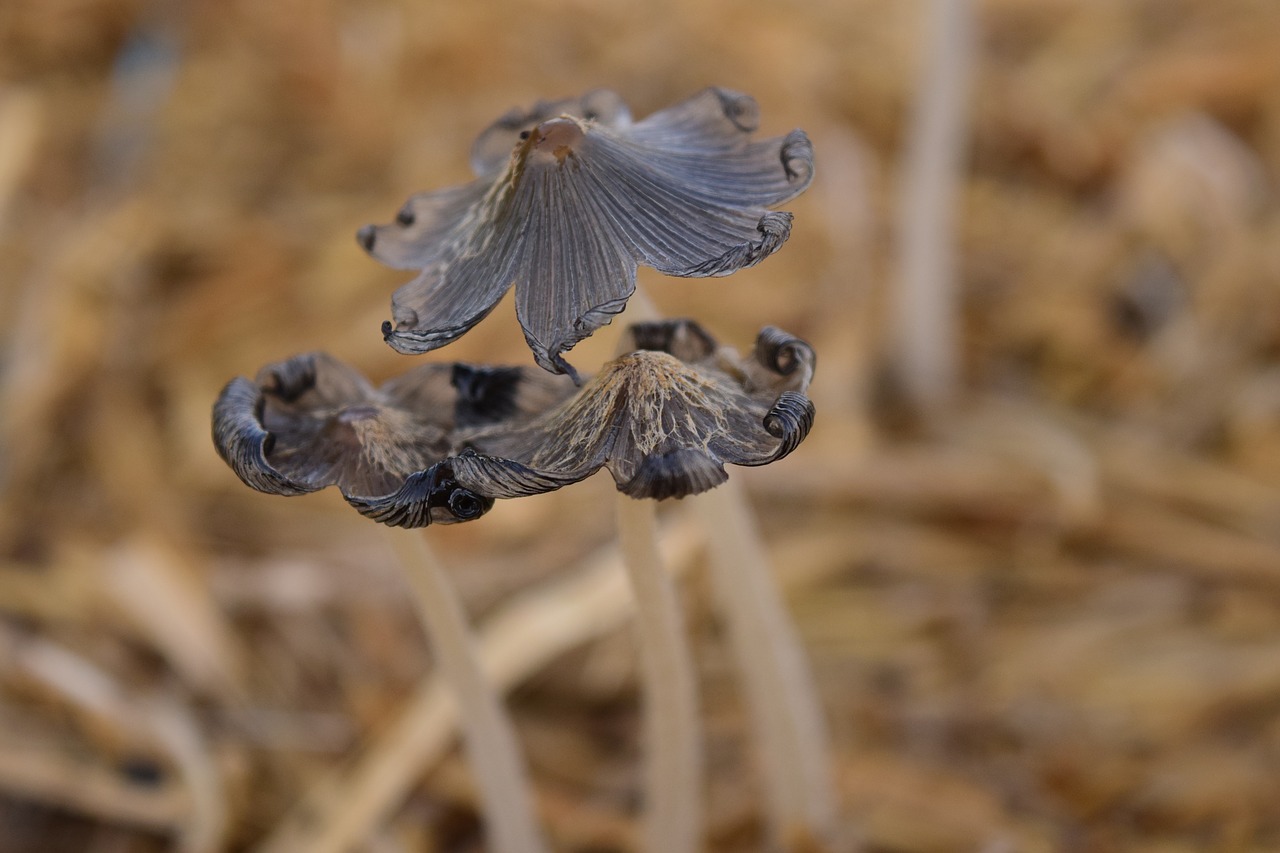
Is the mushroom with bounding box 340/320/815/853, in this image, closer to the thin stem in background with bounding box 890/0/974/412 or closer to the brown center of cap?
the brown center of cap

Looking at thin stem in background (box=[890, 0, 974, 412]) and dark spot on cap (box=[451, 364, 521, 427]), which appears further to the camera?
thin stem in background (box=[890, 0, 974, 412])

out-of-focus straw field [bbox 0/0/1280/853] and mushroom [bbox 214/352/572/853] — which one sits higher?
out-of-focus straw field [bbox 0/0/1280/853]

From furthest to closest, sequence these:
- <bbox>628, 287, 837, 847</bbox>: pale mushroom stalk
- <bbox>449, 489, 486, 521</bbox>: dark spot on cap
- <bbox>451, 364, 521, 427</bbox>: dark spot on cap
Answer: <bbox>628, 287, 837, 847</bbox>: pale mushroom stalk, <bbox>451, 364, 521, 427</bbox>: dark spot on cap, <bbox>449, 489, 486, 521</bbox>: dark spot on cap

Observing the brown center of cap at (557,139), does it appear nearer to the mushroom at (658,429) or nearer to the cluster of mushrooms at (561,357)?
the cluster of mushrooms at (561,357)

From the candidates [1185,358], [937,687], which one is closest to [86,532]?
[937,687]

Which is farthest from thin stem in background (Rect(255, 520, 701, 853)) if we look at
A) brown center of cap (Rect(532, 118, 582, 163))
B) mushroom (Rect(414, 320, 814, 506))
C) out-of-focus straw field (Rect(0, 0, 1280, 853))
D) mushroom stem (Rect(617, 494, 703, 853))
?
brown center of cap (Rect(532, 118, 582, 163))

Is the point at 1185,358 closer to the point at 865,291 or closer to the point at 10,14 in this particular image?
the point at 865,291

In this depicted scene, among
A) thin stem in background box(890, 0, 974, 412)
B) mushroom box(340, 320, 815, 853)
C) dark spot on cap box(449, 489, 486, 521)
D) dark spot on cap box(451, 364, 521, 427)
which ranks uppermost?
thin stem in background box(890, 0, 974, 412)

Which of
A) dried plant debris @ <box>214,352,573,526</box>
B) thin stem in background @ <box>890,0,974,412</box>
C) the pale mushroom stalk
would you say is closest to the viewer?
dried plant debris @ <box>214,352,573,526</box>
